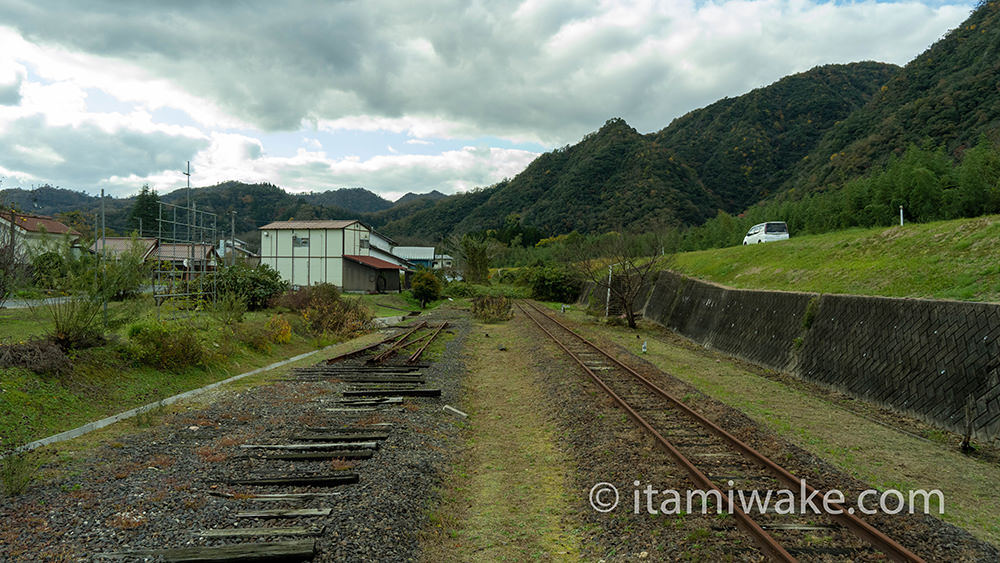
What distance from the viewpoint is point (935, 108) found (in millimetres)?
42844

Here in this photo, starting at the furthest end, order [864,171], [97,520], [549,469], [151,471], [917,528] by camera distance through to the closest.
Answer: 1. [864,171]
2. [549,469]
3. [151,471]
4. [917,528]
5. [97,520]

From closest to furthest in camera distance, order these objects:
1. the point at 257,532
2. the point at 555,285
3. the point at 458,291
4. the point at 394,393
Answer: the point at 257,532, the point at 394,393, the point at 555,285, the point at 458,291

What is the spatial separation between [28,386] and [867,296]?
16.5 metres

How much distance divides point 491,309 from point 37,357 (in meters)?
23.5

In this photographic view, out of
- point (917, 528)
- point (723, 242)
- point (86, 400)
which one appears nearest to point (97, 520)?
point (86, 400)

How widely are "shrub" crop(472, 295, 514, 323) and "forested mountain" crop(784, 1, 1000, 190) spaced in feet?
91.7

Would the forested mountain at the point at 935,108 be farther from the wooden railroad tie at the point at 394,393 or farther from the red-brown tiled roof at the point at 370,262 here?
the red-brown tiled roof at the point at 370,262

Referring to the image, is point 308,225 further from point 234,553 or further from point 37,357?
point 234,553

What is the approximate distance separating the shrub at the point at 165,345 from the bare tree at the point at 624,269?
17848 mm

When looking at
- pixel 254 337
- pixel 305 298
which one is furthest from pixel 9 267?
pixel 305 298

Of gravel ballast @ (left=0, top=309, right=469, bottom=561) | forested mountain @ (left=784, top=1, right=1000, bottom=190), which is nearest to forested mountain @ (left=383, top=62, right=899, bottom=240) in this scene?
forested mountain @ (left=784, top=1, right=1000, bottom=190)

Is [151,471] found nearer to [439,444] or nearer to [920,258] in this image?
[439,444]

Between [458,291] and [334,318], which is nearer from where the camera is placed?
[334,318]

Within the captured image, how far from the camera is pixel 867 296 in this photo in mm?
12406
